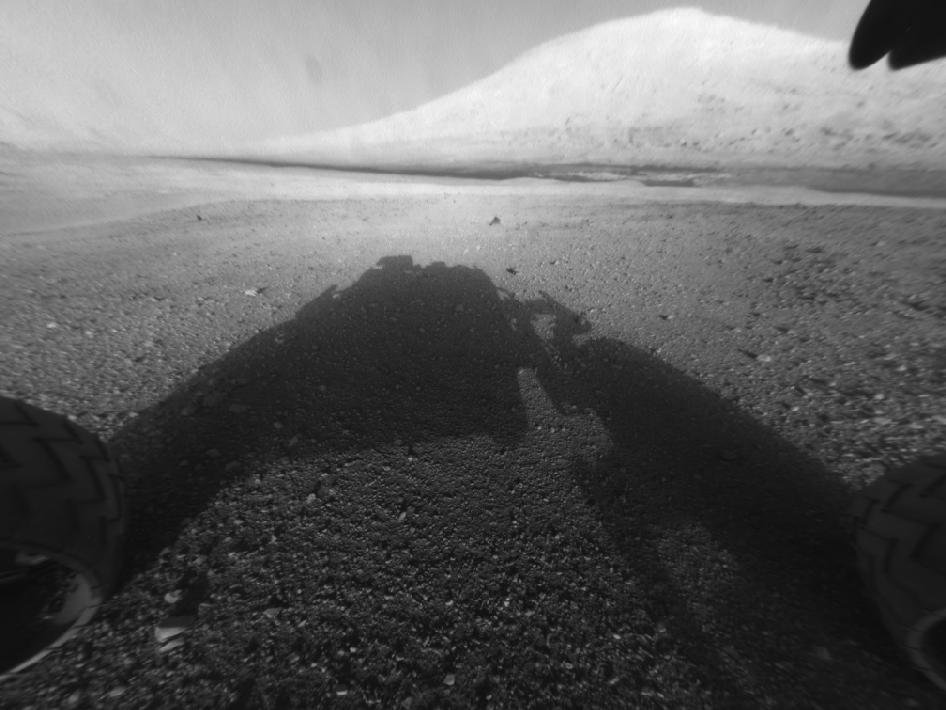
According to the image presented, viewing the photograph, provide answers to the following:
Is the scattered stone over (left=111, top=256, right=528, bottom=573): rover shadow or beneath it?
over

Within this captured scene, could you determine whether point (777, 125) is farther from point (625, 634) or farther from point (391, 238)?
point (625, 634)

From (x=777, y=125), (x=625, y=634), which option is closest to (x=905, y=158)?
(x=777, y=125)

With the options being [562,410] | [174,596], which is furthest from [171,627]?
[562,410]

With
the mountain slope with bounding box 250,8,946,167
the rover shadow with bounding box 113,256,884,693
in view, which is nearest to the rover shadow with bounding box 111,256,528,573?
the rover shadow with bounding box 113,256,884,693

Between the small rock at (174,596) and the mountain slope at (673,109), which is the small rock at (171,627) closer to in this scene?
the small rock at (174,596)

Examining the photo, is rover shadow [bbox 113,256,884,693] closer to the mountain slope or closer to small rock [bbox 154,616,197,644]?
small rock [bbox 154,616,197,644]

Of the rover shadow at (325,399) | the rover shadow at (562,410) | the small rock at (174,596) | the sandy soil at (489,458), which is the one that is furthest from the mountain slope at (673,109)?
the small rock at (174,596)
